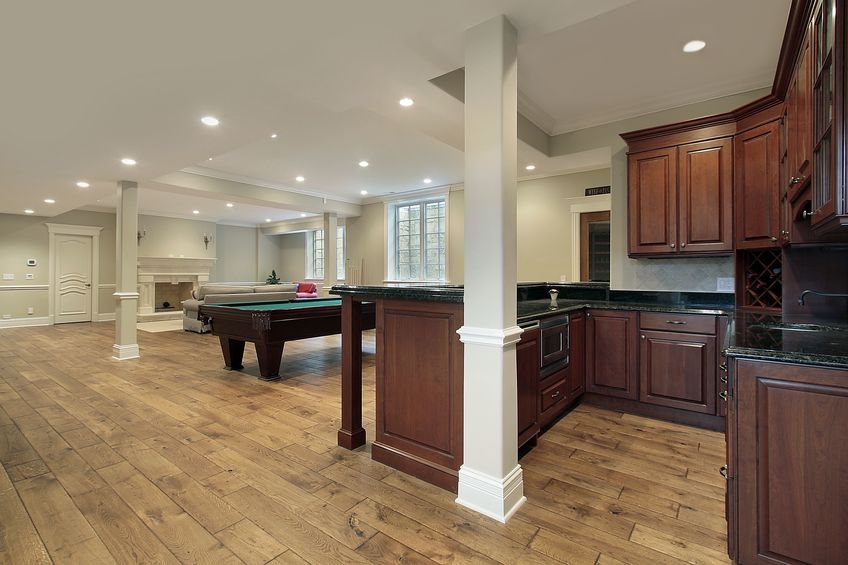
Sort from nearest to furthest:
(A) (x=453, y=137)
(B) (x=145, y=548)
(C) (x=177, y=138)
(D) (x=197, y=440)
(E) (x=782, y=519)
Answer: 1. (E) (x=782, y=519)
2. (B) (x=145, y=548)
3. (D) (x=197, y=440)
4. (A) (x=453, y=137)
5. (C) (x=177, y=138)

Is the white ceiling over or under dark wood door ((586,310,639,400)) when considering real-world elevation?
over

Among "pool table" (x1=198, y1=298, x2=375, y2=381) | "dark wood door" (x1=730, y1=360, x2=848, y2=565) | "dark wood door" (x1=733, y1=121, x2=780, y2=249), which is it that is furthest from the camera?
"pool table" (x1=198, y1=298, x2=375, y2=381)

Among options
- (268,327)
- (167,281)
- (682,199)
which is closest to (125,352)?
(268,327)

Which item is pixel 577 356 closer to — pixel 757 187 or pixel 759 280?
pixel 759 280

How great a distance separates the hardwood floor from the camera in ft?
5.45

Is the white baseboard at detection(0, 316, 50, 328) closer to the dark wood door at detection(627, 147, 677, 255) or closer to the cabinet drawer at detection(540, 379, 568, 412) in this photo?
the cabinet drawer at detection(540, 379, 568, 412)

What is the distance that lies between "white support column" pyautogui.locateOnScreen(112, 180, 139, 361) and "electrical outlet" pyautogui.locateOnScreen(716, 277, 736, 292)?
22.4 feet

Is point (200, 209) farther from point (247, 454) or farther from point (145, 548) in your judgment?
point (145, 548)

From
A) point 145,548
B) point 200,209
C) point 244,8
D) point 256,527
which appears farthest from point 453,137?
point 200,209

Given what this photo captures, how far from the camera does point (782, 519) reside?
1329 millimetres

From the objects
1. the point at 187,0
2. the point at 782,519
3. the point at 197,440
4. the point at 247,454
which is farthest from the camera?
the point at 197,440

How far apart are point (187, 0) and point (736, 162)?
372 cm

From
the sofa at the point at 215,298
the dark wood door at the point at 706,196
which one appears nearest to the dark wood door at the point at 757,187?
the dark wood door at the point at 706,196

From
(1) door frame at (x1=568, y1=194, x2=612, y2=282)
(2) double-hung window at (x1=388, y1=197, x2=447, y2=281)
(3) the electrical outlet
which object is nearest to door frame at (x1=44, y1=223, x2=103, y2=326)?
(2) double-hung window at (x1=388, y1=197, x2=447, y2=281)
